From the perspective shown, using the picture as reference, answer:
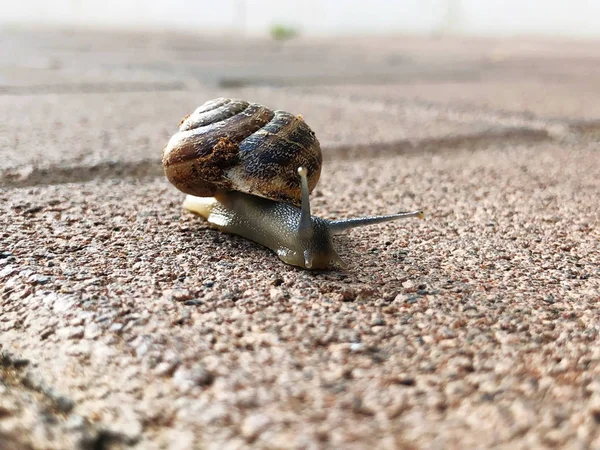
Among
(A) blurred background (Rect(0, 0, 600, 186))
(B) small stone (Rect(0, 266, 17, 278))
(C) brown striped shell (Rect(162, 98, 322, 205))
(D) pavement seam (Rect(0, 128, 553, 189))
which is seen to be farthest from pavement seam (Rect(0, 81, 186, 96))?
(B) small stone (Rect(0, 266, 17, 278))

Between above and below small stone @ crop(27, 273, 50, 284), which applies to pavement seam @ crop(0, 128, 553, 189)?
above

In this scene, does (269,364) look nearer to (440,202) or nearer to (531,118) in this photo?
(440,202)

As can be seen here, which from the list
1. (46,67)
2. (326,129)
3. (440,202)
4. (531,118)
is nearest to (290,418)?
(440,202)

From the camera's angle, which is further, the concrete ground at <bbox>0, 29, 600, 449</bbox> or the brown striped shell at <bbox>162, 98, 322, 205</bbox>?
the brown striped shell at <bbox>162, 98, 322, 205</bbox>

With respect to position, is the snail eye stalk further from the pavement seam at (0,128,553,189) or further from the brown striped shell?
the pavement seam at (0,128,553,189)

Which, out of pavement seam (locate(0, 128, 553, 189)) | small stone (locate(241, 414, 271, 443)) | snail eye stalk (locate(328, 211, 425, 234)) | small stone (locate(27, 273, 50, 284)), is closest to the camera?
small stone (locate(241, 414, 271, 443))

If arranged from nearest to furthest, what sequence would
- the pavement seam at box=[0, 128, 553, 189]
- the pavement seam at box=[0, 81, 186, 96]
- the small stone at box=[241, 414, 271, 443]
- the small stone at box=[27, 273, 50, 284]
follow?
the small stone at box=[241, 414, 271, 443] < the small stone at box=[27, 273, 50, 284] < the pavement seam at box=[0, 128, 553, 189] < the pavement seam at box=[0, 81, 186, 96]

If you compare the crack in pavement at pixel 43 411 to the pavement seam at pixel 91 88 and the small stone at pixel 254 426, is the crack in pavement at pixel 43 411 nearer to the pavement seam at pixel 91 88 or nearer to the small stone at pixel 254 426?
the small stone at pixel 254 426

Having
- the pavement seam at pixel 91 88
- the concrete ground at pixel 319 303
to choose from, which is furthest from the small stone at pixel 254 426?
the pavement seam at pixel 91 88
